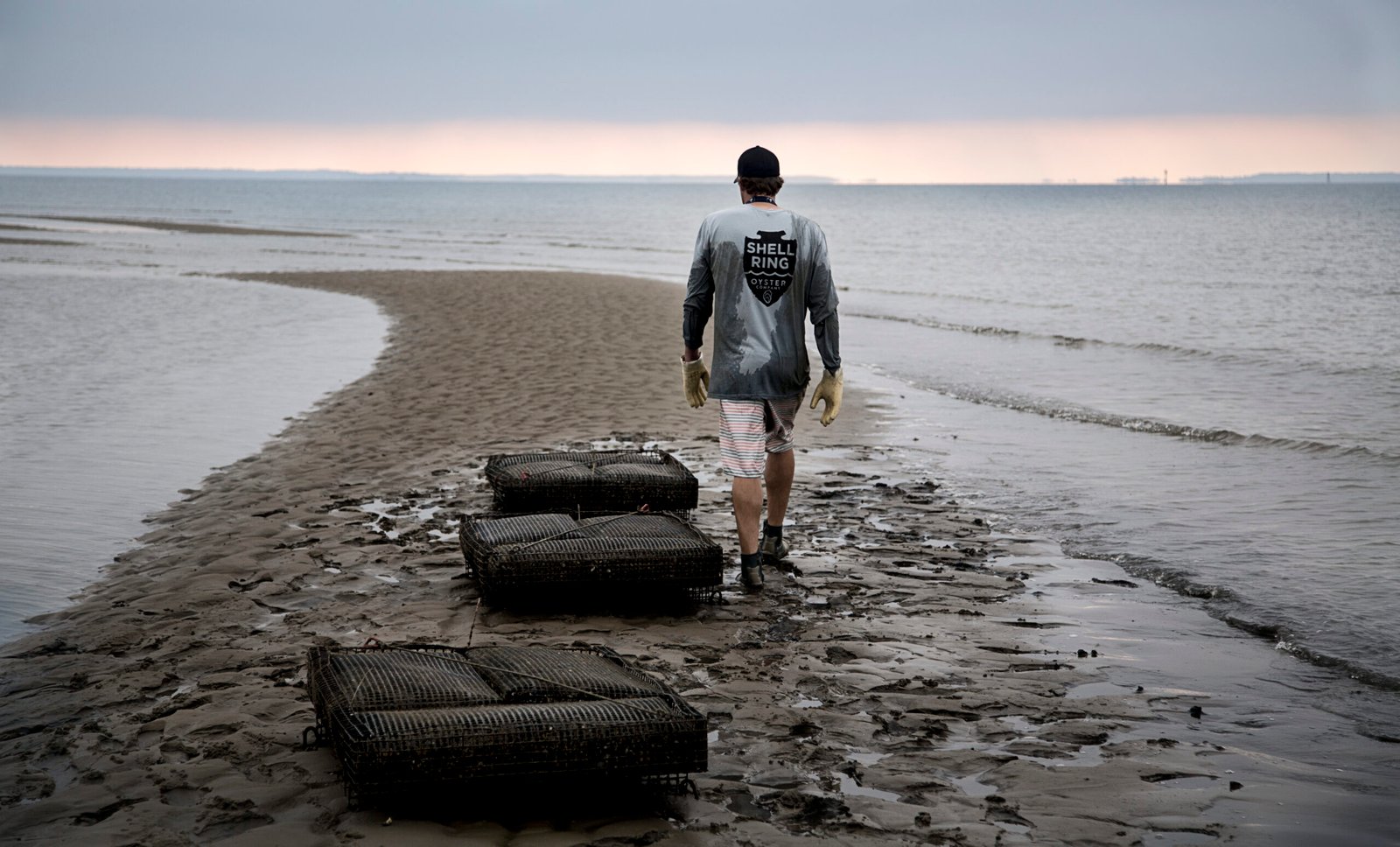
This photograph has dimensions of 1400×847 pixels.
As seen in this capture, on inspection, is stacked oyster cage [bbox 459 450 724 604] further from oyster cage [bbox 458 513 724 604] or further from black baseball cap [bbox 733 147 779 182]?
black baseball cap [bbox 733 147 779 182]

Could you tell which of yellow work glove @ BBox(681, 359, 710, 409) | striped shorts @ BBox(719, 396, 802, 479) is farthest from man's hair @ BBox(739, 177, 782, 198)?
striped shorts @ BBox(719, 396, 802, 479)

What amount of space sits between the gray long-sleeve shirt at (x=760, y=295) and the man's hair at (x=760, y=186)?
10 centimetres

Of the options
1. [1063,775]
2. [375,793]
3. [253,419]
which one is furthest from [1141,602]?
[253,419]

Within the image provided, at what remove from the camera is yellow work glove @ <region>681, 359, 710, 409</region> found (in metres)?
6.59

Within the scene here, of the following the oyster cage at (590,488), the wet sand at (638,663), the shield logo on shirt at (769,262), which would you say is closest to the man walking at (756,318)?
the shield logo on shirt at (769,262)

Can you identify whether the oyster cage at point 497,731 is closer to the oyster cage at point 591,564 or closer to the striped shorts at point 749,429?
the oyster cage at point 591,564

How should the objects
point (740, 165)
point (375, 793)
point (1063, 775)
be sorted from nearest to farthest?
1. point (375, 793)
2. point (1063, 775)
3. point (740, 165)

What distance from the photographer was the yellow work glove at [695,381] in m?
6.59

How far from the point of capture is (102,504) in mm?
8289

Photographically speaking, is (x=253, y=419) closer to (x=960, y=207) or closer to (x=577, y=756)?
(x=577, y=756)

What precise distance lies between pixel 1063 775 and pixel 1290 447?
8.56m

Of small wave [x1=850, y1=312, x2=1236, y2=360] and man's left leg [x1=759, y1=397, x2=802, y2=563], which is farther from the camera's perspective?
small wave [x1=850, y1=312, x2=1236, y2=360]

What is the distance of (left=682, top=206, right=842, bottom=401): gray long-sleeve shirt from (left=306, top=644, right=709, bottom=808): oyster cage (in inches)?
92.7

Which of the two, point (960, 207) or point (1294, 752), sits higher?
point (960, 207)
